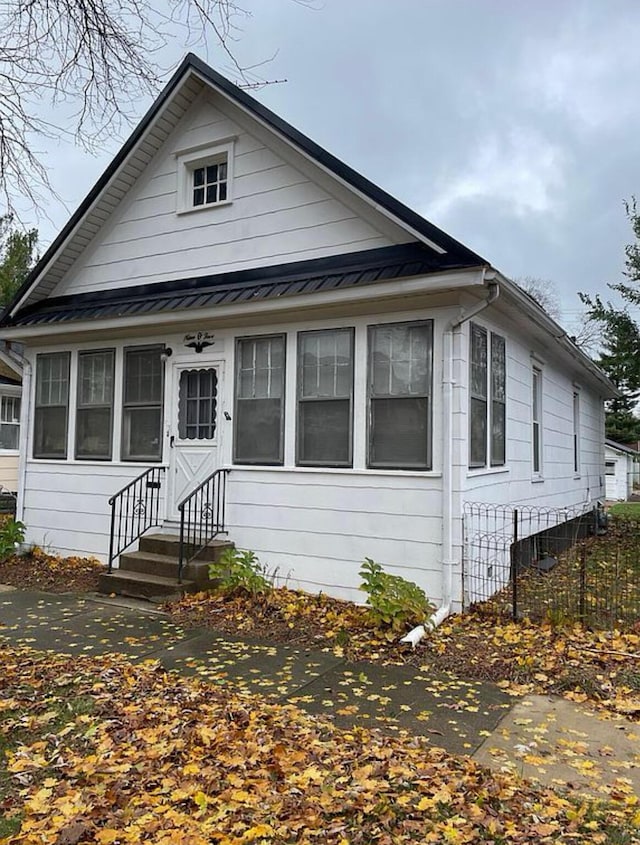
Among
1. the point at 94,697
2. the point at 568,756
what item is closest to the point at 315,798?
the point at 568,756

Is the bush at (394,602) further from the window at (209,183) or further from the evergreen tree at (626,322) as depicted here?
the evergreen tree at (626,322)

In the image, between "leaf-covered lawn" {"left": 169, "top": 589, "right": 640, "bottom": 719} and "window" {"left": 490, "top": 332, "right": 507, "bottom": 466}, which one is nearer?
"leaf-covered lawn" {"left": 169, "top": 589, "right": 640, "bottom": 719}

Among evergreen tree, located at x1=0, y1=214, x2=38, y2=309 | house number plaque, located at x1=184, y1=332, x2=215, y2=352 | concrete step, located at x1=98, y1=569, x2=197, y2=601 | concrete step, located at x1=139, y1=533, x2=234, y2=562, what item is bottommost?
concrete step, located at x1=98, y1=569, x2=197, y2=601

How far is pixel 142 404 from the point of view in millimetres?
8492

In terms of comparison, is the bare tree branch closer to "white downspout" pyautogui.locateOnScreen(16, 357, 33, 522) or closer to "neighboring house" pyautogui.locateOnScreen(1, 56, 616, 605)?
"neighboring house" pyautogui.locateOnScreen(1, 56, 616, 605)

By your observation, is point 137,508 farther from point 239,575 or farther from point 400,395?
point 400,395

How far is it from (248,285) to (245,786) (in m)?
5.65

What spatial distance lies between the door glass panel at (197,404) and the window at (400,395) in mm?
2242

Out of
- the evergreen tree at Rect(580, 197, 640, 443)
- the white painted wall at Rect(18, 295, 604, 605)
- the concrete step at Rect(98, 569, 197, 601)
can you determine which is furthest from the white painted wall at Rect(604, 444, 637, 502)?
the concrete step at Rect(98, 569, 197, 601)

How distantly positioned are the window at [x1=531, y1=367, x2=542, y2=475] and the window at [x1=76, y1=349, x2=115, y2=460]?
6276 millimetres

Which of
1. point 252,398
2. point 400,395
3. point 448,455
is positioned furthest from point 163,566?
point 448,455

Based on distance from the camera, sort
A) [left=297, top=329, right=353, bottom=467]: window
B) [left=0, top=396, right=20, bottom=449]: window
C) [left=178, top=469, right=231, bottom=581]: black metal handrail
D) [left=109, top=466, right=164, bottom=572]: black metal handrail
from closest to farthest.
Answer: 1. [left=297, top=329, right=353, bottom=467]: window
2. [left=178, top=469, right=231, bottom=581]: black metal handrail
3. [left=109, top=466, right=164, bottom=572]: black metal handrail
4. [left=0, top=396, right=20, bottom=449]: window

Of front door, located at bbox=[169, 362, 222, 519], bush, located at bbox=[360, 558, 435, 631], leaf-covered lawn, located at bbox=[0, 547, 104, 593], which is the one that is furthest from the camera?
front door, located at bbox=[169, 362, 222, 519]

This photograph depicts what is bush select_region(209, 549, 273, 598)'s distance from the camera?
676 centimetres
